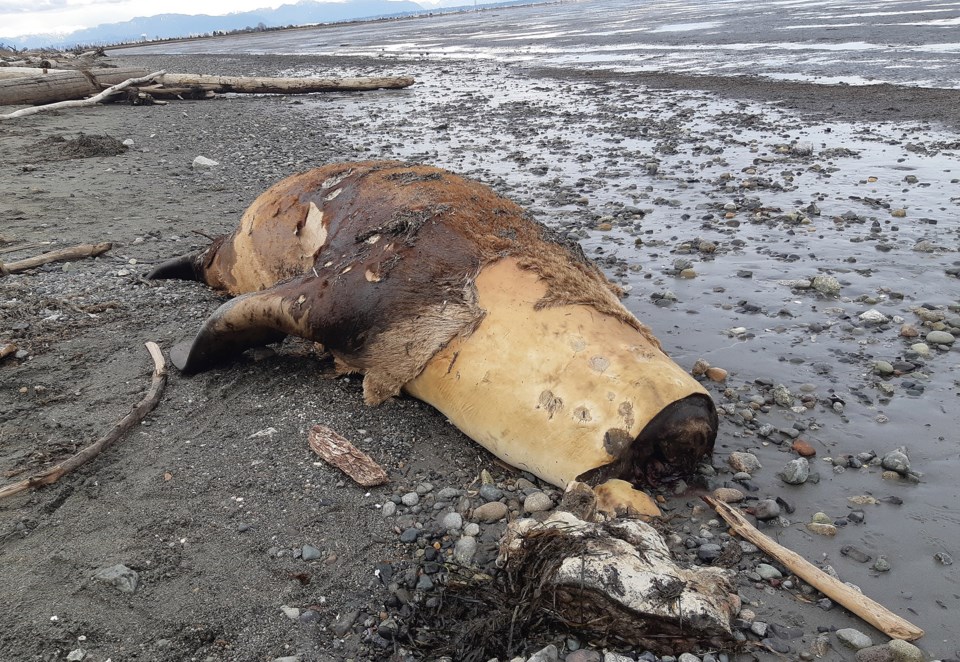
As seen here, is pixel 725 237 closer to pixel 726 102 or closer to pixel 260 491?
pixel 260 491

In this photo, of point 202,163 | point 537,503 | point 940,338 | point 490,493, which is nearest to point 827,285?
point 940,338

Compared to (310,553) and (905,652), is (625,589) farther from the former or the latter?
(310,553)

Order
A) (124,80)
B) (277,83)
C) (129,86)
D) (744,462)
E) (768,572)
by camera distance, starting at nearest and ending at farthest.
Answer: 1. (768,572)
2. (744,462)
3. (129,86)
4. (124,80)
5. (277,83)

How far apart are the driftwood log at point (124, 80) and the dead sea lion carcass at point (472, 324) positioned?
14574 millimetres

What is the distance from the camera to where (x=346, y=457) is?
13.0 ft

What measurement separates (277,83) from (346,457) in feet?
61.0

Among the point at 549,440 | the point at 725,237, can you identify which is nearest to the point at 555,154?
the point at 725,237

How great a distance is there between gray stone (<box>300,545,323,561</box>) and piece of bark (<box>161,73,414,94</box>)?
18845 millimetres

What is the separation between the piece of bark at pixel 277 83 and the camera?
1933 centimetres

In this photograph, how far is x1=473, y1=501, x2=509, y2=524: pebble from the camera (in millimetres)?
3576

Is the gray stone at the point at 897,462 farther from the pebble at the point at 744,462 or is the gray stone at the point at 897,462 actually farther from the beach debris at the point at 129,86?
the beach debris at the point at 129,86

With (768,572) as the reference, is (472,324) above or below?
above

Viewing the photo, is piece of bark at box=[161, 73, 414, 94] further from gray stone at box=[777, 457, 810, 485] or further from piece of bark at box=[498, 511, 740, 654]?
piece of bark at box=[498, 511, 740, 654]

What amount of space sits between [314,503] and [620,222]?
18.5ft
